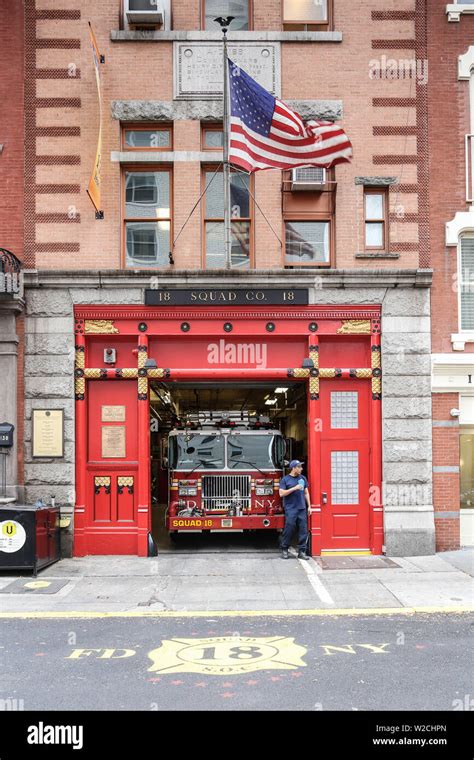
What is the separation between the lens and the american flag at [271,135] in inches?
552

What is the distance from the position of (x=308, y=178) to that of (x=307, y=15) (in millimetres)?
3519

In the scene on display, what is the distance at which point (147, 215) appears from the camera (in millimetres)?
16016

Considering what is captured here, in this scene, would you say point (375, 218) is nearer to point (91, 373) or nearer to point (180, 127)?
→ point (180, 127)

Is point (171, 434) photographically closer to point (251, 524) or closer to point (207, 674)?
point (251, 524)

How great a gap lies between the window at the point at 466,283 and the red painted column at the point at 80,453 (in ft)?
25.5

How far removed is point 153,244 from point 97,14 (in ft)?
15.8

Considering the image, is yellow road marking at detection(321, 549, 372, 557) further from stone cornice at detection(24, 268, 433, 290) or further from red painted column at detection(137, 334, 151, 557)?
stone cornice at detection(24, 268, 433, 290)

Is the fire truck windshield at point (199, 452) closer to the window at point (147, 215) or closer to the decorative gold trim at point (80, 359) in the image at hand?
the decorative gold trim at point (80, 359)

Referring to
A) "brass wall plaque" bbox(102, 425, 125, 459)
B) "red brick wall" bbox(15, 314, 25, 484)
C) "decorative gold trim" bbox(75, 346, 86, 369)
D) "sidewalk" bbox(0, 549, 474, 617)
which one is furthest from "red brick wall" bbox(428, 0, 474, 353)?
"red brick wall" bbox(15, 314, 25, 484)

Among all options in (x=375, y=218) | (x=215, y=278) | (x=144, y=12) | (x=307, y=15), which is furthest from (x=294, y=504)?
(x=144, y=12)

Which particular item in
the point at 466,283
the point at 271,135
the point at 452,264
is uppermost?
the point at 271,135

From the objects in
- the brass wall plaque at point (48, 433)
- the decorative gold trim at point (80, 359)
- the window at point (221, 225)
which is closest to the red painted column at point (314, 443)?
the window at point (221, 225)

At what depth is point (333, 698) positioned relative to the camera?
727 centimetres
